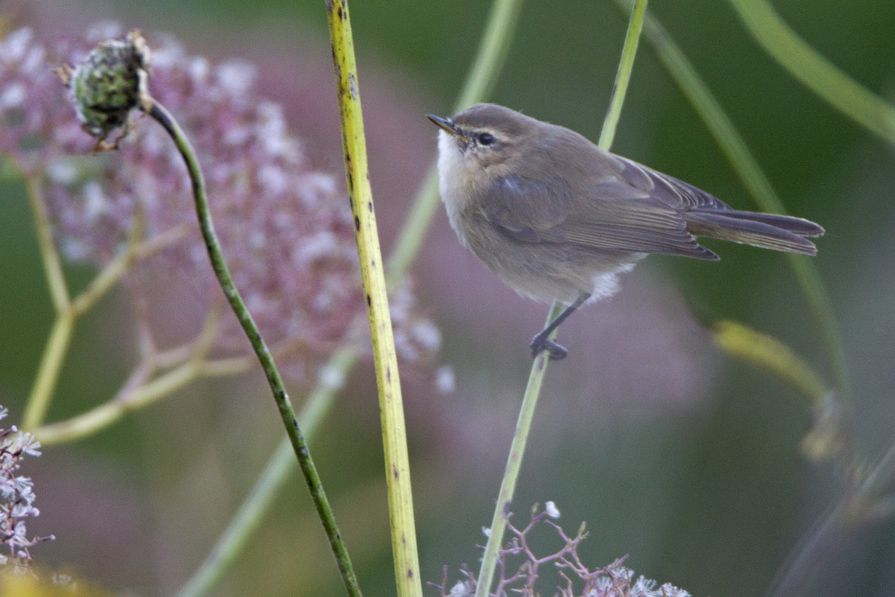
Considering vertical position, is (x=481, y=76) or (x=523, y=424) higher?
(x=481, y=76)

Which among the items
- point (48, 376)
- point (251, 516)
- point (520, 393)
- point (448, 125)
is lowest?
point (251, 516)

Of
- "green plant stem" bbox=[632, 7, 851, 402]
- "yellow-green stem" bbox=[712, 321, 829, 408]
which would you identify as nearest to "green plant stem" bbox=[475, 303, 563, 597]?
"yellow-green stem" bbox=[712, 321, 829, 408]

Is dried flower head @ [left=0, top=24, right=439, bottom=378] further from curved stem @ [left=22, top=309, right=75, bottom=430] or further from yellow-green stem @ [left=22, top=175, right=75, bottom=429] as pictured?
curved stem @ [left=22, top=309, right=75, bottom=430]

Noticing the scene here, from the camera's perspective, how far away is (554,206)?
91.2 inches

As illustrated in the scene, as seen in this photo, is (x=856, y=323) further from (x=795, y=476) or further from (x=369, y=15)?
(x=369, y=15)

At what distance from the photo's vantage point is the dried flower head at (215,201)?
197 centimetres

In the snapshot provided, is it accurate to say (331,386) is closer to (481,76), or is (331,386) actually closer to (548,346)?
(548,346)

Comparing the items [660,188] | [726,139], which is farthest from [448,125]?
[726,139]

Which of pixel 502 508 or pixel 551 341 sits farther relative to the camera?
pixel 551 341

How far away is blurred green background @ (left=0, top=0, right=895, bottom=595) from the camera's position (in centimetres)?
249

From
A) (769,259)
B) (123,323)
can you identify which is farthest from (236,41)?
(769,259)

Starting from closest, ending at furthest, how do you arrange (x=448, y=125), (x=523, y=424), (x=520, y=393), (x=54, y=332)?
(x=523, y=424) < (x=54, y=332) < (x=448, y=125) < (x=520, y=393)

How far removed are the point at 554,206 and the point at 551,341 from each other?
1.18 feet

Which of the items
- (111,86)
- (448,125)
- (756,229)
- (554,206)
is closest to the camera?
(111,86)
